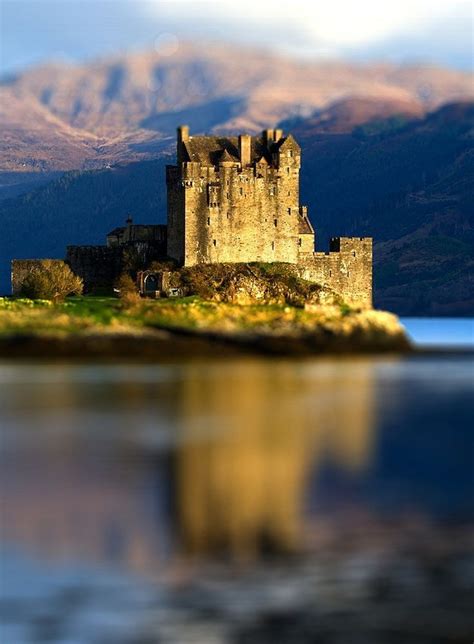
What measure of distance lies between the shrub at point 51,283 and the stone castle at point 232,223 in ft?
6.60

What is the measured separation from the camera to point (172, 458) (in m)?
43.4

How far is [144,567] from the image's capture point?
28625mm

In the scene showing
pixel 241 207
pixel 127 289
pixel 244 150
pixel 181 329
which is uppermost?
pixel 244 150

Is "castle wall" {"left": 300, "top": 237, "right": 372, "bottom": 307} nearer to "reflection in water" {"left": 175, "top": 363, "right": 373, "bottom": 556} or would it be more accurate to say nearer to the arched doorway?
the arched doorway

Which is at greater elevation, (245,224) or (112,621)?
(245,224)

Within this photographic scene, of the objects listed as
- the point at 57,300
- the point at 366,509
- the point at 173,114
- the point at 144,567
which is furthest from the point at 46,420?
the point at 173,114

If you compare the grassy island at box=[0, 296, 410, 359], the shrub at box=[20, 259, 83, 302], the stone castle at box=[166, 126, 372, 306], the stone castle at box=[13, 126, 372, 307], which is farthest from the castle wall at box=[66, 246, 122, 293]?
the grassy island at box=[0, 296, 410, 359]

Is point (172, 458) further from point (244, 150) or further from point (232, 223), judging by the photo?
point (244, 150)

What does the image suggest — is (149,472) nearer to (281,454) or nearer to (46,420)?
(281,454)

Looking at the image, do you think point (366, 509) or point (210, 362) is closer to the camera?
point (366, 509)

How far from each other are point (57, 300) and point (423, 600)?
70.4 m

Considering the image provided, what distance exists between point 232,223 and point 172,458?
60931 millimetres

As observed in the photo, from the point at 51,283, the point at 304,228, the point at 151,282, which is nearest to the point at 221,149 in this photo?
the point at 304,228

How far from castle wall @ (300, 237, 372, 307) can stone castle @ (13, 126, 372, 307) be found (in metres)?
0.06
